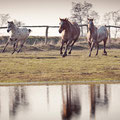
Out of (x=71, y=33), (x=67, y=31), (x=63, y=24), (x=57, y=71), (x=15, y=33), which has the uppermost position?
(x=63, y=24)

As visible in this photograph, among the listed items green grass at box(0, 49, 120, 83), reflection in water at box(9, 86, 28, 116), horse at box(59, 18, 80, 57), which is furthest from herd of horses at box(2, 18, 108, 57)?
reflection in water at box(9, 86, 28, 116)

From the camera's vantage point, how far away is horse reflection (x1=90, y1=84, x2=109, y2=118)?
459 inches

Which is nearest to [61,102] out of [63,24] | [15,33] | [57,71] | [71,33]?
[57,71]

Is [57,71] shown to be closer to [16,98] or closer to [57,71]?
[57,71]

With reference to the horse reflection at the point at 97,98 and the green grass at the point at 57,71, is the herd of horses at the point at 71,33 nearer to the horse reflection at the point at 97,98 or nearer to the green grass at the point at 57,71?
the green grass at the point at 57,71

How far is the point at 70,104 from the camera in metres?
12.2

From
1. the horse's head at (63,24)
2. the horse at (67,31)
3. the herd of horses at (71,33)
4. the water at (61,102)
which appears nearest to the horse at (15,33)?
the herd of horses at (71,33)

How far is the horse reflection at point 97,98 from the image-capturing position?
11671 millimetres

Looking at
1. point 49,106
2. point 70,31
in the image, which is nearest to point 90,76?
point 49,106

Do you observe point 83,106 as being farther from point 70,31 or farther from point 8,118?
point 70,31

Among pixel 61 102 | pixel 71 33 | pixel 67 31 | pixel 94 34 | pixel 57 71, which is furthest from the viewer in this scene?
pixel 94 34

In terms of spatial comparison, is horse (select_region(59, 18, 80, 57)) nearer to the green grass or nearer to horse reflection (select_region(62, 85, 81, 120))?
Result: the green grass

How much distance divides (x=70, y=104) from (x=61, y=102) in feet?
1.77

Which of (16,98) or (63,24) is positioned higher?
(63,24)
